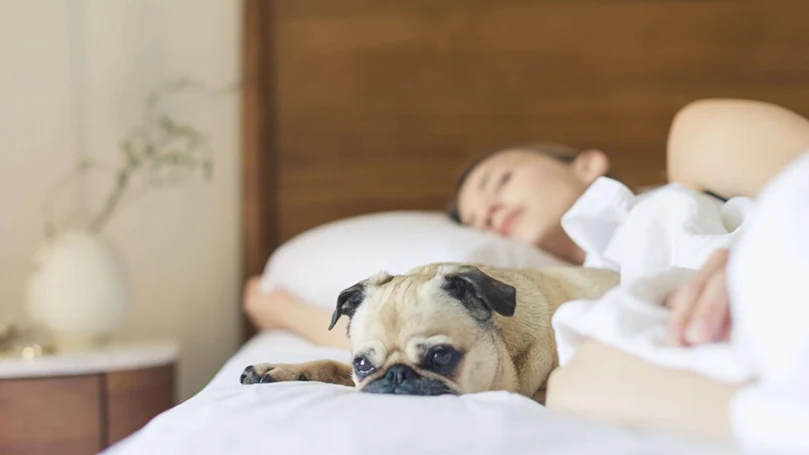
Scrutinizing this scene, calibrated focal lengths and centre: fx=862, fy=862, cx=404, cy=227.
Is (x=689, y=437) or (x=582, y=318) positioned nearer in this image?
(x=689, y=437)

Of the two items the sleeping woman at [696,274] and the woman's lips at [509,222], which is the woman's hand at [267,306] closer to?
the sleeping woman at [696,274]

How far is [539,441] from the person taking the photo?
75cm

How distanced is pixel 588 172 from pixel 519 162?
0.16 metres

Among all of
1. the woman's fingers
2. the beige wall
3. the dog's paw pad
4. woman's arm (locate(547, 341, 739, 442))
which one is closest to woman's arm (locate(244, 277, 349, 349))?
the beige wall

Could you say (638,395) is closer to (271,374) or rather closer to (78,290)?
(271,374)

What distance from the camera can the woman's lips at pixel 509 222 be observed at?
1882mm

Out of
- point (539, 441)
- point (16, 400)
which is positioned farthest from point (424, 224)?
point (539, 441)

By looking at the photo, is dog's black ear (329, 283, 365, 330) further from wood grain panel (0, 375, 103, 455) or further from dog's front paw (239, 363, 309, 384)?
wood grain panel (0, 375, 103, 455)

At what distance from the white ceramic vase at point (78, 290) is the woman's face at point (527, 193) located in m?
0.85

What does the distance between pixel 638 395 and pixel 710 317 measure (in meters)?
0.10

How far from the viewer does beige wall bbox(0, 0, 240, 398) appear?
229cm

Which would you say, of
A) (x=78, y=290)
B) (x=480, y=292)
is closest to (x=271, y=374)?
(x=480, y=292)

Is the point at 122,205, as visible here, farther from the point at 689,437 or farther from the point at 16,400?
the point at 689,437

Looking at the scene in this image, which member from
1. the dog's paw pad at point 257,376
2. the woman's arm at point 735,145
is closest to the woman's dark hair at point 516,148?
the woman's arm at point 735,145
